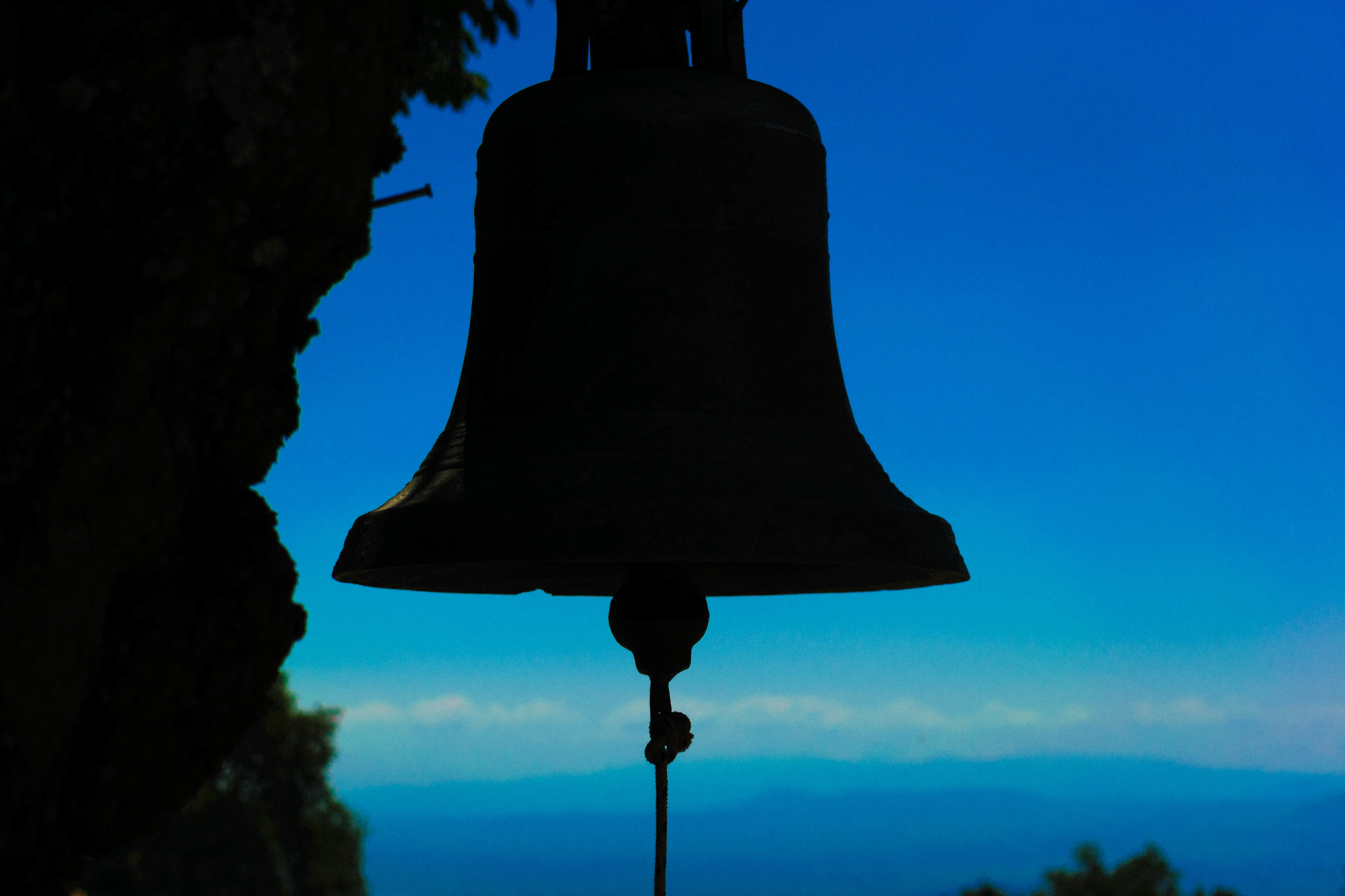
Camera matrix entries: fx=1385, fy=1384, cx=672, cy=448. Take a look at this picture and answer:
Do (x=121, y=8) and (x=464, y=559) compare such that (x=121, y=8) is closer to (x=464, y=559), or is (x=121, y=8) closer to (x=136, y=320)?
(x=136, y=320)

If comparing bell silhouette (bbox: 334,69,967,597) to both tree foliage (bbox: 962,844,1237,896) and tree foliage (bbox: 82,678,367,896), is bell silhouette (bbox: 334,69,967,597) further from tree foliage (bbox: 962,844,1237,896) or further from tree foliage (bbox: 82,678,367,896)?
tree foliage (bbox: 82,678,367,896)

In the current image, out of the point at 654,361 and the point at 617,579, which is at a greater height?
the point at 654,361

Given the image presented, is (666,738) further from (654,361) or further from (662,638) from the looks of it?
(654,361)

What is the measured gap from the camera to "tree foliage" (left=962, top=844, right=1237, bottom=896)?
10109 mm

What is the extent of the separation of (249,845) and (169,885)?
0.81 m

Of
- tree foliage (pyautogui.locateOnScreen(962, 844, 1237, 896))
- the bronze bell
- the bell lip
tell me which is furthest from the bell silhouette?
tree foliage (pyautogui.locateOnScreen(962, 844, 1237, 896))

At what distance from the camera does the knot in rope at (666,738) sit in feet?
9.41

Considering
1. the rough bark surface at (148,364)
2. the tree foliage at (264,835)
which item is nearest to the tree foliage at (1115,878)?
the tree foliage at (264,835)

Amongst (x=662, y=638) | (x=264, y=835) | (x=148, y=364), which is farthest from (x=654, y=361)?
(x=264, y=835)

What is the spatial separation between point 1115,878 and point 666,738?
28.1 feet

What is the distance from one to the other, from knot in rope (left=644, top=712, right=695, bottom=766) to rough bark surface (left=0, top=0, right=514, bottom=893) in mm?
1232

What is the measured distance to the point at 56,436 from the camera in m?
1.53

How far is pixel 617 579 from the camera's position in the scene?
356cm

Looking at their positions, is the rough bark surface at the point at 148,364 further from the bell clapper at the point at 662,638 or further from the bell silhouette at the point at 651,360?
the bell clapper at the point at 662,638
